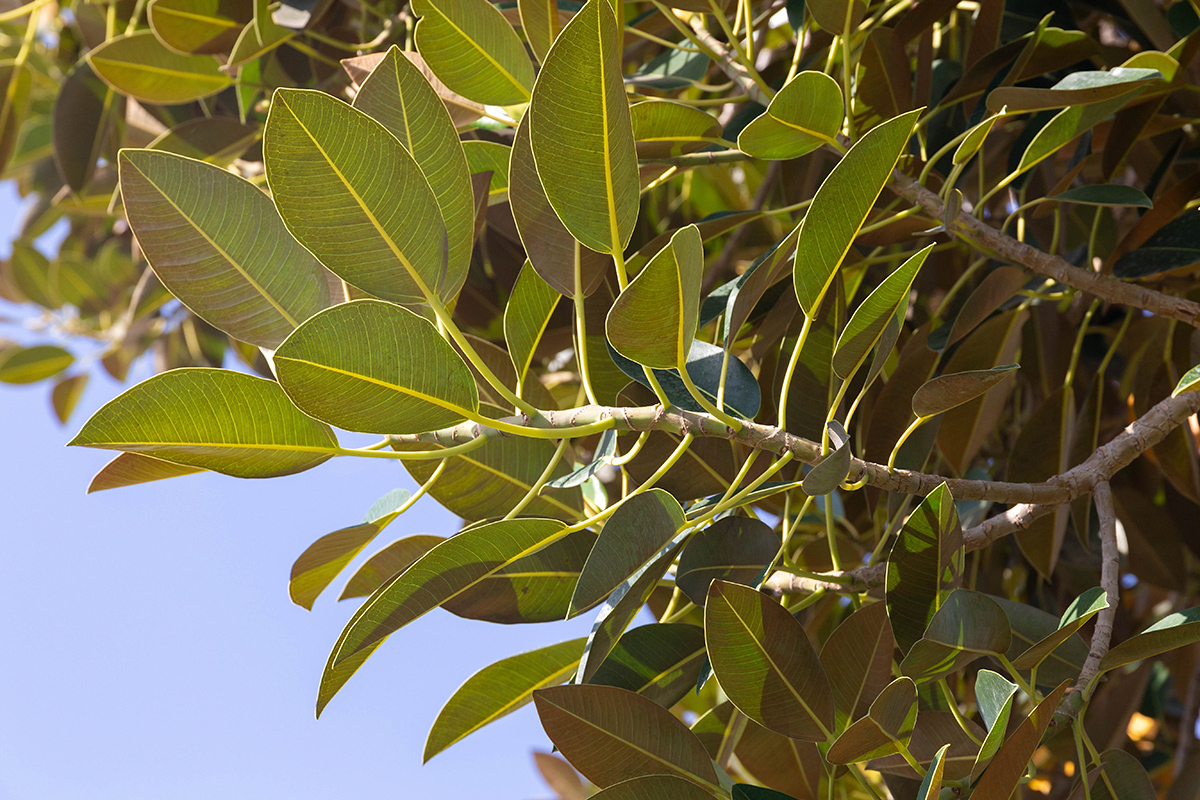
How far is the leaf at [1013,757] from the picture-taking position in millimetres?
425

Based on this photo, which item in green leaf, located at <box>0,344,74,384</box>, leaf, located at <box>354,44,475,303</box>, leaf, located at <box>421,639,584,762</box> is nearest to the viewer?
leaf, located at <box>354,44,475,303</box>

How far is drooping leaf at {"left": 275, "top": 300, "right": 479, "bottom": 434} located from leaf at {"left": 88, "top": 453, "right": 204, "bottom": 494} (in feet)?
0.48

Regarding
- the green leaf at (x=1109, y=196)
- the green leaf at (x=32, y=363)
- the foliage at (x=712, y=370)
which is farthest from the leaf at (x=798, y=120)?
the green leaf at (x=32, y=363)

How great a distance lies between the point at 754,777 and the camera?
2.35 ft

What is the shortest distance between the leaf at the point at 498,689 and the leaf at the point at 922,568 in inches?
9.1

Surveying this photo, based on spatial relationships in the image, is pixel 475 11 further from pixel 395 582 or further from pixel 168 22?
pixel 168 22

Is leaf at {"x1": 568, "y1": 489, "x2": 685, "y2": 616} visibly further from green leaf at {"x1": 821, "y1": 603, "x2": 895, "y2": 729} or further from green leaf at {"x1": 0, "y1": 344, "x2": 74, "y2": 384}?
green leaf at {"x1": 0, "y1": 344, "x2": 74, "y2": 384}

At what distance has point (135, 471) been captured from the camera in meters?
0.49

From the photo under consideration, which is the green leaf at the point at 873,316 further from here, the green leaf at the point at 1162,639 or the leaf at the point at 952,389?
the green leaf at the point at 1162,639

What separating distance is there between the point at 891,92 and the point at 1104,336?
19.8 inches

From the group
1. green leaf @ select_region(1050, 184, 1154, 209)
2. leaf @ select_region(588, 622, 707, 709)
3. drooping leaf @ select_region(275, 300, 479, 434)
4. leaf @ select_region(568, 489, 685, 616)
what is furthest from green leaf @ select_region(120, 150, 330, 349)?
green leaf @ select_region(1050, 184, 1154, 209)

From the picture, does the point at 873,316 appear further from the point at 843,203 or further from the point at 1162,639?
the point at 1162,639

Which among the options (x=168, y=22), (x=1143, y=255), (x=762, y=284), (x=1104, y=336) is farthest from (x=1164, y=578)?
(x=168, y=22)

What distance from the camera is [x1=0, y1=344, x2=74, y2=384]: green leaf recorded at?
5.55 ft
